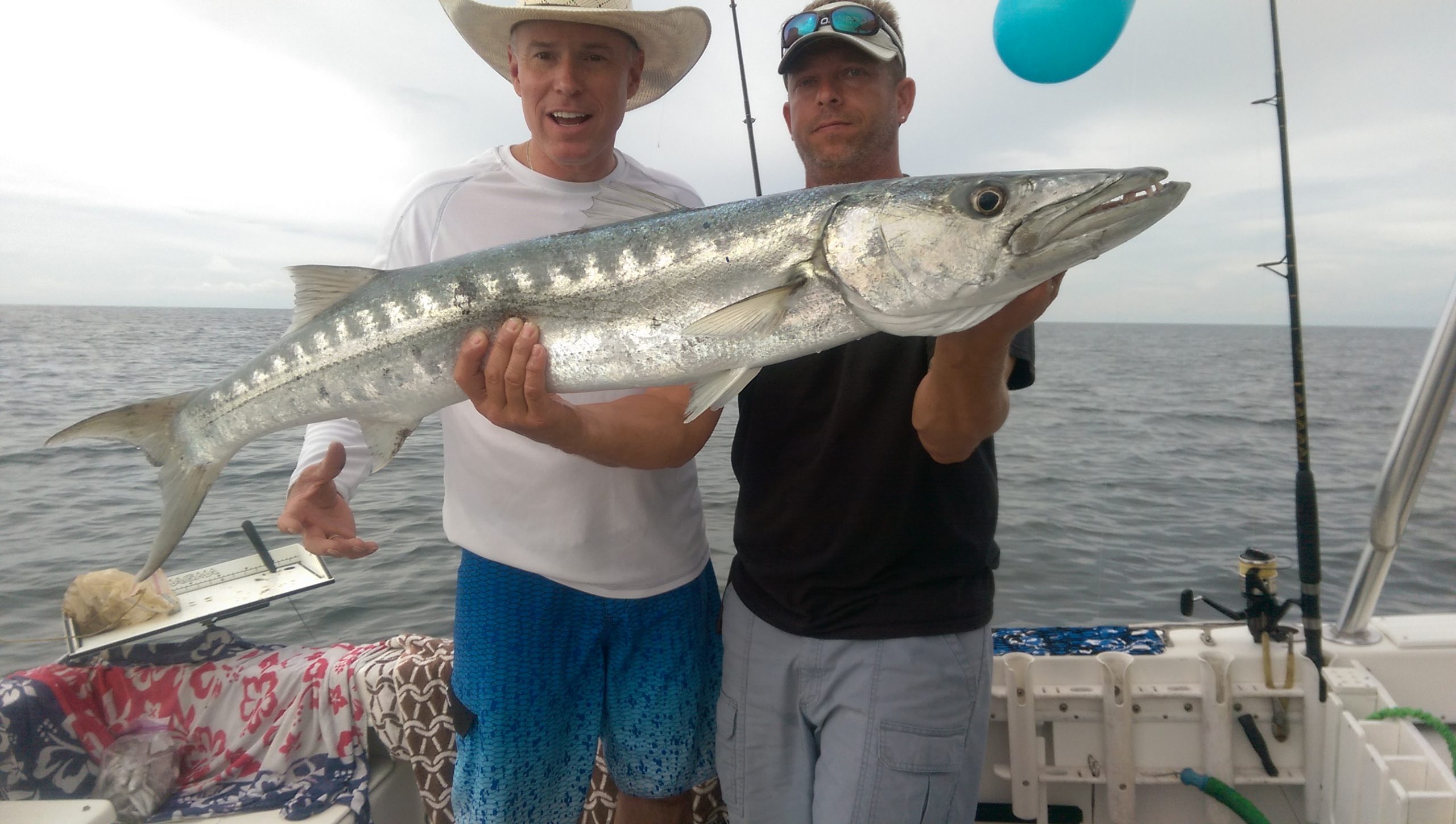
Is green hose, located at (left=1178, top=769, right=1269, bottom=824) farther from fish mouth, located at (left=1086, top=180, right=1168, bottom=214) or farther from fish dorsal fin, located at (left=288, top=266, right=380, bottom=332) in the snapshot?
fish dorsal fin, located at (left=288, top=266, right=380, bottom=332)

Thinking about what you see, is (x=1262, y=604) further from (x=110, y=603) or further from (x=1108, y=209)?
(x=110, y=603)

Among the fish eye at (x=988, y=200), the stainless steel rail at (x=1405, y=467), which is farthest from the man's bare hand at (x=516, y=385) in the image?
the stainless steel rail at (x=1405, y=467)

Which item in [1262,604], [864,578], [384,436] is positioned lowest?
[1262,604]

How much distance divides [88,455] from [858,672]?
18.6 meters

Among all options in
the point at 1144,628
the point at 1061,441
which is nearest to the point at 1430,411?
the point at 1144,628

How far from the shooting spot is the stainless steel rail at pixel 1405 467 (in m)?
2.86

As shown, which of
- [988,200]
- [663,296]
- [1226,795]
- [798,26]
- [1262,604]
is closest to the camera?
[988,200]

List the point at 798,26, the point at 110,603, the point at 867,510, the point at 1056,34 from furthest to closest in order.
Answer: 1. the point at 1056,34
2. the point at 110,603
3. the point at 798,26
4. the point at 867,510

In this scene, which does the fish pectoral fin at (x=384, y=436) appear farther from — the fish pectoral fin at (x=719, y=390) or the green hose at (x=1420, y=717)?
the green hose at (x=1420, y=717)

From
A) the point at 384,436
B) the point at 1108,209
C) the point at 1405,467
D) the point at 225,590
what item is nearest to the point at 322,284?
the point at 384,436

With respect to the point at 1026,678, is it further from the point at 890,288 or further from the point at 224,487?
the point at 224,487

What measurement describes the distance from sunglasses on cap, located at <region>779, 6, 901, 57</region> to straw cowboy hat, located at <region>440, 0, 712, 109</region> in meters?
0.43

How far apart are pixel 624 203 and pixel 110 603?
10.9ft

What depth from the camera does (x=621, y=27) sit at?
A: 8.34 ft
